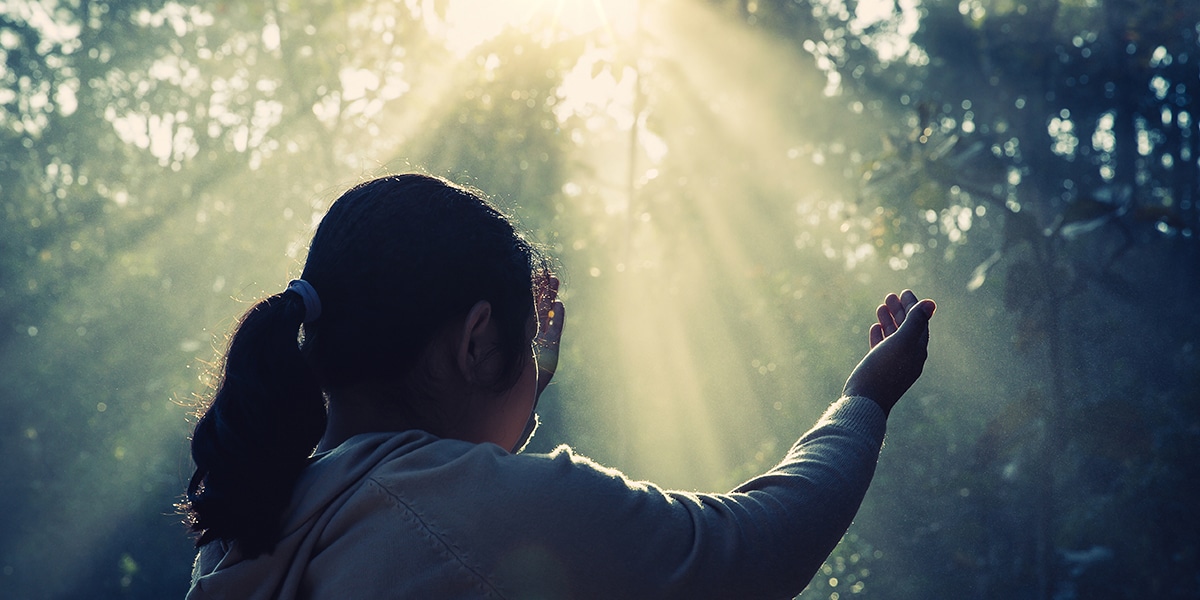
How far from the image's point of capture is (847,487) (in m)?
1.08

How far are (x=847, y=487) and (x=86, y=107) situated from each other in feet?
50.3

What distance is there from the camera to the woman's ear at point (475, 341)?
1.15m

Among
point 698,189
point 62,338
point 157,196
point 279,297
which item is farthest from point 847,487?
point 157,196

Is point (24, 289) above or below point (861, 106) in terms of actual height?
below

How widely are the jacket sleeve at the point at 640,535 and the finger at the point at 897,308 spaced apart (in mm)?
389

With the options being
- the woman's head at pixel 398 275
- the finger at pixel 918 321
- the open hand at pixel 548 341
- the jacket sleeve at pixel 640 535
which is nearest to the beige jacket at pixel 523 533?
the jacket sleeve at pixel 640 535

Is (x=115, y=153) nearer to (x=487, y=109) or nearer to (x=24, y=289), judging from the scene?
(x=24, y=289)

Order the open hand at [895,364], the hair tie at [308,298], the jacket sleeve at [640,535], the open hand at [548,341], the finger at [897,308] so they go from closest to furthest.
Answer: the jacket sleeve at [640,535], the hair tie at [308,298], the open hand at [895,364], the finger at [897,308], the open hand at [548,341]

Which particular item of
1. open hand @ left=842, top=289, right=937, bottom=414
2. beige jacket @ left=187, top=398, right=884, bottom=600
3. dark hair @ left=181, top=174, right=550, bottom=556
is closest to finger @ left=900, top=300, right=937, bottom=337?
open hand @ left=842, top=289, right=937, bottom=414

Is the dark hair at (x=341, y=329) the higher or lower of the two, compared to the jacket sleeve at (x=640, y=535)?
higher

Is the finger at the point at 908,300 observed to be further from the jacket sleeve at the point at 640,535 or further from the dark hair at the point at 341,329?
the dark hair at the point at 341,329

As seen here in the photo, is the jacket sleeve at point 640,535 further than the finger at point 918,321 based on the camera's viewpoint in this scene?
No

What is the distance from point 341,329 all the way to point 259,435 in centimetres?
16

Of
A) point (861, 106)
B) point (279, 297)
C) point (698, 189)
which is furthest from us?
point (861, 106)
